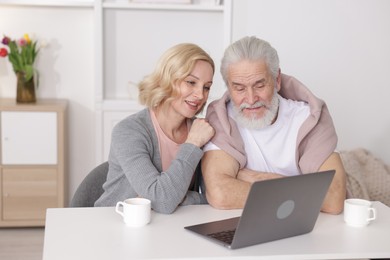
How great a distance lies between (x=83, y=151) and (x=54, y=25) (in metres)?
0.85

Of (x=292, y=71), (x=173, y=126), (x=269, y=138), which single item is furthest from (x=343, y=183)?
(x=292, y=71)

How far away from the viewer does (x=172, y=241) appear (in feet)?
5.99

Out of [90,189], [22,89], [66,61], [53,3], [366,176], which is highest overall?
[53,3]

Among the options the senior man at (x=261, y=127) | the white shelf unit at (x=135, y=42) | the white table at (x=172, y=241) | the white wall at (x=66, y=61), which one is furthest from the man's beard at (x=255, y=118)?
the white wall at (x=66, y=61)

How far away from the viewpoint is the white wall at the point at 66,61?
4.20 m

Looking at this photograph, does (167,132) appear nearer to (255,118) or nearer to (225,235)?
(255,118)

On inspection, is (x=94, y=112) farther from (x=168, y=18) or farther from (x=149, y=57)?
(x=168, y=18)

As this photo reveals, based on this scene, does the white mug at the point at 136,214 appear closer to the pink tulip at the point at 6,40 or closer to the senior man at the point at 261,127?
the senior man at the point at 261,127

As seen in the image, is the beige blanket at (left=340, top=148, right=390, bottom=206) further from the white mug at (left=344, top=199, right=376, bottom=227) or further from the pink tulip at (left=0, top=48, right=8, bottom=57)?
the pink tulip at (left=0, top=48, right=8, bottom=57)

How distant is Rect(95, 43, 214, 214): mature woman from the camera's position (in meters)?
2.22

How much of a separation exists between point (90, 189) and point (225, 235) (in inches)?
31.7

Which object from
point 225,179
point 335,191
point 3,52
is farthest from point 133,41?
point 335,191

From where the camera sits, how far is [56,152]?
12.9 feet

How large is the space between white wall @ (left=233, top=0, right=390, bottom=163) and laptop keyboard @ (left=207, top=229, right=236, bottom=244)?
2293 millimetres
